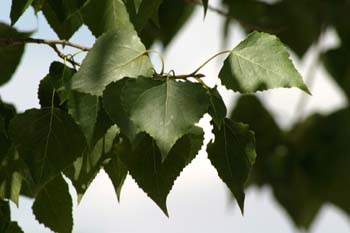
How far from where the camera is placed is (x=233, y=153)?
0.72 meters

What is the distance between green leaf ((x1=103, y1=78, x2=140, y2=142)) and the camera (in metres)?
0.66

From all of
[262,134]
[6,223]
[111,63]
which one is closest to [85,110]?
[111,63]

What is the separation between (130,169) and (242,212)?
0.10 meters

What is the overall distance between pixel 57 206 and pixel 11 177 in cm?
5

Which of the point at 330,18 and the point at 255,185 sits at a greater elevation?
the point at 330,18

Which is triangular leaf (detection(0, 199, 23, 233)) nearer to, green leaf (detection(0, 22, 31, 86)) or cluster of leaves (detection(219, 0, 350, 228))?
green leaf (detection(0, 22, 31, 86))

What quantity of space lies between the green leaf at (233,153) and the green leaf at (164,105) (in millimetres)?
67

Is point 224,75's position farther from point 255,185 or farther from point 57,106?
point 255,185

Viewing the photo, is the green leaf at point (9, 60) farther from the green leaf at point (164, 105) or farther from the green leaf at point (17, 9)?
the green leaf at point (164, 105)

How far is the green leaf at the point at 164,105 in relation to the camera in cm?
63

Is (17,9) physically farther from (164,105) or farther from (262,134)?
(262,134)

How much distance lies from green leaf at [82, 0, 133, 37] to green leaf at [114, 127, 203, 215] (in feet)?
0.36

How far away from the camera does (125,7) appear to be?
2.55 ft

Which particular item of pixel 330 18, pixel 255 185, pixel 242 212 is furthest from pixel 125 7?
pixel 255 185
